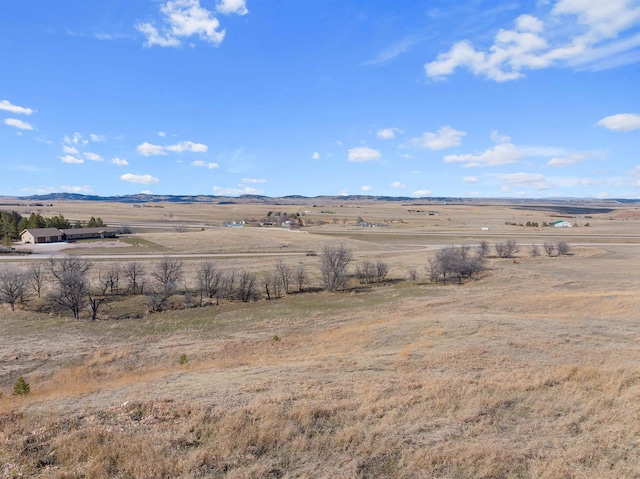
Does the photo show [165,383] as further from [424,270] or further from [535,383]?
[424,270]

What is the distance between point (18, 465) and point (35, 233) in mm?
99266

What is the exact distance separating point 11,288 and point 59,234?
60.9 metres

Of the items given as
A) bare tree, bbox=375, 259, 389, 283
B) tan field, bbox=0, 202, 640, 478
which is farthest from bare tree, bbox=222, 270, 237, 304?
bare tree, bbox=375, 259, 389, 283

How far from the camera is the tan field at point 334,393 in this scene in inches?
358

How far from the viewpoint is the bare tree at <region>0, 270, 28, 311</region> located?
129ft

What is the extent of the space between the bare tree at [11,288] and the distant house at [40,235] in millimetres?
53466

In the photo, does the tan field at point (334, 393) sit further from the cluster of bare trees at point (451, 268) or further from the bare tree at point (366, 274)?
the bare tree at point (366, 274)

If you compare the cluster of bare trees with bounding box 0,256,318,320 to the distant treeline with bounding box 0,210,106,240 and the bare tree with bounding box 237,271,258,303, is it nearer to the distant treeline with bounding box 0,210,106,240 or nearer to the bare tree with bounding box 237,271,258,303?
the bare tree with bounding box 237,271,258,303

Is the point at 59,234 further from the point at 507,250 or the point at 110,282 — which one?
the point at 507,250

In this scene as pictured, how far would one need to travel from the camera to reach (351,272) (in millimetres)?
58594

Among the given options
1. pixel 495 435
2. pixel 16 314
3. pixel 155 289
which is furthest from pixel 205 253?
pixel 495 435

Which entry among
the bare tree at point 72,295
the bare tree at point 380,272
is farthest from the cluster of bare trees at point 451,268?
the bare tree at point 72,295

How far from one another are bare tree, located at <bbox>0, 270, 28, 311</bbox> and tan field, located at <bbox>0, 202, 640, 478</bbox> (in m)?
4.16

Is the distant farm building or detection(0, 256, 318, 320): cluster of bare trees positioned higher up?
the distant farm building
